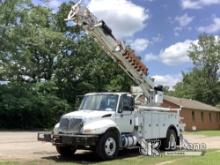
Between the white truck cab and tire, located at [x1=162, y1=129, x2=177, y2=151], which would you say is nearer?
the white truck cab

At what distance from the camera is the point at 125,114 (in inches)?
699

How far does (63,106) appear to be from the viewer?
155 feet

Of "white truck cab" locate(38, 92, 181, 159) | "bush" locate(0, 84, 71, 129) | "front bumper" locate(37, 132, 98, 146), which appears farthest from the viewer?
"bush" locate(0, 84, 71, 129)

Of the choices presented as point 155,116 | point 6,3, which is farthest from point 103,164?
point 6,3

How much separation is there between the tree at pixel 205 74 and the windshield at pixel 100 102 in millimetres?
67923

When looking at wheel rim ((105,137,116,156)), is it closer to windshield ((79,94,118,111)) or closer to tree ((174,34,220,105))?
windshield ((79,94,118,111))

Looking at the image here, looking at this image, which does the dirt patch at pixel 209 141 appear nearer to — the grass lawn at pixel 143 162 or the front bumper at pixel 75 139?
the grass lawn at pixel 143 162

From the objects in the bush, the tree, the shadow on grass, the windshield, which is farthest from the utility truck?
the tree

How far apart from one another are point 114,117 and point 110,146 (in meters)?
1.15

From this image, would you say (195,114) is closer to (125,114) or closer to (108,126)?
(125,114)

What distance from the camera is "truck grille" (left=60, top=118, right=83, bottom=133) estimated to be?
15984 millimetres

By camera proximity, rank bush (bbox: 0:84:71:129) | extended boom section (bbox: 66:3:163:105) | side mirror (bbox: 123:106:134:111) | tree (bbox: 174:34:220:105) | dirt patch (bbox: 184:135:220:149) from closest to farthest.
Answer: side mirror (bbox: 123:106:134:111) < extended boom section (bbox: 66:3:163:105) < dirt patch (bbox: 184:135:220:149) < bush (bbox: 0:84:71:129) < tree (bbox: 174:34:220:105)

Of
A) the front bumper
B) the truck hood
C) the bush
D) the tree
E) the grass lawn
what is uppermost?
the tree

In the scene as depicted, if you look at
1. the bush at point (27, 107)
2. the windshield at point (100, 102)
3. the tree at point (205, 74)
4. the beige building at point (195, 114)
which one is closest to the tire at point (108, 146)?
the windshield at point (100, 102)
